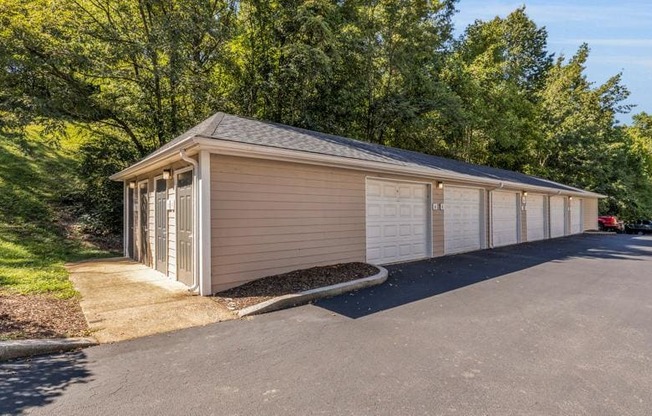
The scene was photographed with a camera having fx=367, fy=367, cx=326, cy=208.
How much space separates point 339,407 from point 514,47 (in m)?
30.7

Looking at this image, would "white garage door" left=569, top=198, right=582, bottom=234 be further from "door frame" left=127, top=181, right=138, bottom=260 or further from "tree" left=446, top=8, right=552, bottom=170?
"door frame" left=127, top=181, right=138, bottom=260

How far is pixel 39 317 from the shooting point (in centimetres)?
462

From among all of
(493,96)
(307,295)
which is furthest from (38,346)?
(493,96)

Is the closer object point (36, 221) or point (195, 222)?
point (195, 222)

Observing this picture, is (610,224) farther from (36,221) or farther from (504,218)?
(36,221)

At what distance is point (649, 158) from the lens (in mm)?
31734

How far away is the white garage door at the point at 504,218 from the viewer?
1298cm

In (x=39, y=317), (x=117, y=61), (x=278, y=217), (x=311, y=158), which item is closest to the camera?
(x=39, y=317)

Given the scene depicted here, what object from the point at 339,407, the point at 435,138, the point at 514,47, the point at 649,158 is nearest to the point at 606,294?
the point at 339,407

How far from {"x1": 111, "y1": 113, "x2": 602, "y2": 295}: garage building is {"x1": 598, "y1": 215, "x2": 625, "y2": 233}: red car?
18919mm

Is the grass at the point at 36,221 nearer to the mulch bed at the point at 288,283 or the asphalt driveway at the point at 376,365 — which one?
the mulch bed at the point at 288,283

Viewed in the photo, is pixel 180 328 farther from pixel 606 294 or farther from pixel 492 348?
pixel 606 294

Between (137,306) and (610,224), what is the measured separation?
29434 mm

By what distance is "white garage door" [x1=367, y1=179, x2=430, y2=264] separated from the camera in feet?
28.6
